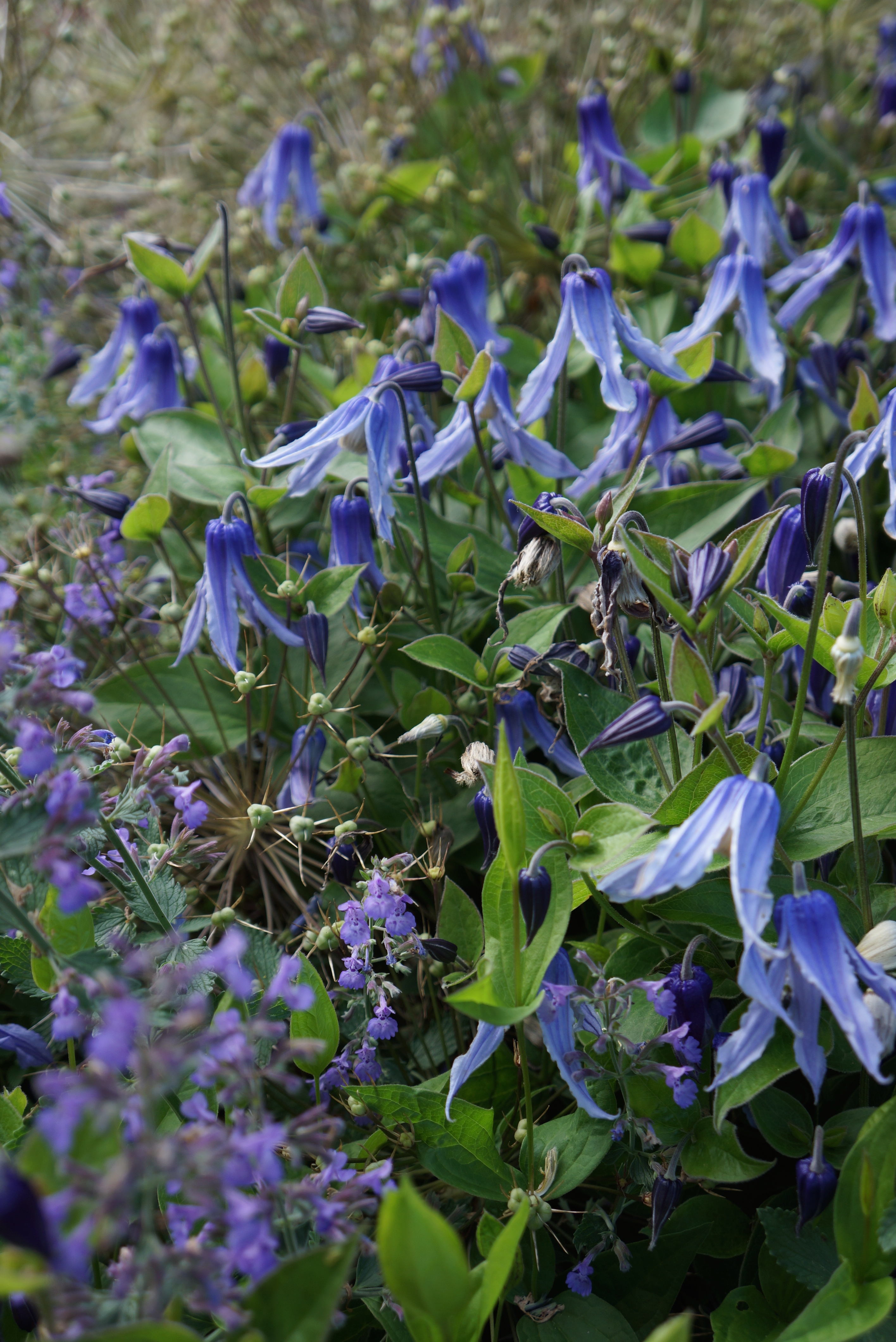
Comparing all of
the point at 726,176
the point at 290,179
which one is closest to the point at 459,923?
the point at 726,176

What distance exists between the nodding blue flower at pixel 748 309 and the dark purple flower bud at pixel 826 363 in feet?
0.28

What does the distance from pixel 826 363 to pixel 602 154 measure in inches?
33.9

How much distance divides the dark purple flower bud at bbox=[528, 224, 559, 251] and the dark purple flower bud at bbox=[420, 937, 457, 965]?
5.20 ft

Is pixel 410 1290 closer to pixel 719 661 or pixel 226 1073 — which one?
pixel 226 1073

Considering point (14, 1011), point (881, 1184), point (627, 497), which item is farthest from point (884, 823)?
point (14, 1011)

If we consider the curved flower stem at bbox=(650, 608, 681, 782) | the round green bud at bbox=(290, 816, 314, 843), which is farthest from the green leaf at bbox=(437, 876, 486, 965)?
the curved flower stem at bbox=(650, 608, 681, 782)

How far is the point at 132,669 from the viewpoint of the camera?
1.62m

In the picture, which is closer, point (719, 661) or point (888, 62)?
point (719, 661)

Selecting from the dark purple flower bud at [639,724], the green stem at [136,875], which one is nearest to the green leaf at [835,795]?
the dark purple flower bud at [639,724]

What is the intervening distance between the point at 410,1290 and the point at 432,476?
112 centimetres

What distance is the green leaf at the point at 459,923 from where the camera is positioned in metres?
1.24

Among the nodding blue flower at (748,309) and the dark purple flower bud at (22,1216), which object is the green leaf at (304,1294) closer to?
the dark purple flower bud at (22,1216)

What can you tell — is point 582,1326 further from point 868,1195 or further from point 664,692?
point 664,692

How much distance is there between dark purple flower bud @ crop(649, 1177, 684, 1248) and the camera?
1.02 m
